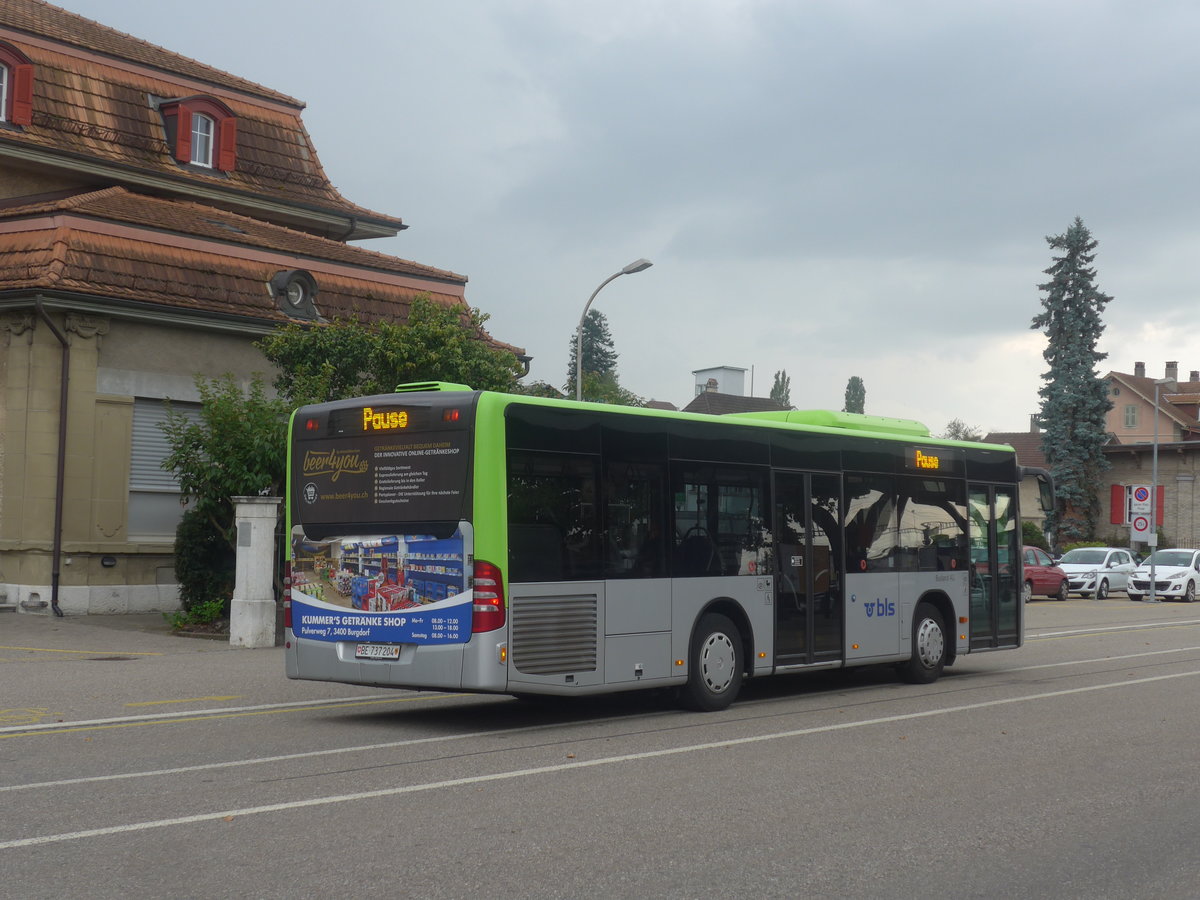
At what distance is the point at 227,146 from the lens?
3219 centimetres

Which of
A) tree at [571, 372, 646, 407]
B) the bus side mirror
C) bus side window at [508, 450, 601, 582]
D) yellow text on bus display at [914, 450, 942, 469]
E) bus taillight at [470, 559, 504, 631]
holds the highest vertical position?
tree at [571, 372, 646, 407]

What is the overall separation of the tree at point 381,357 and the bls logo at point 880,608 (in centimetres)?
914

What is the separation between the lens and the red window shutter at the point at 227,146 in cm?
3206

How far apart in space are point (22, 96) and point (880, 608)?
861 inches

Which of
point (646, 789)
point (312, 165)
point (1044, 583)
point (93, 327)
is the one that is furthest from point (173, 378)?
point (1044, 583)

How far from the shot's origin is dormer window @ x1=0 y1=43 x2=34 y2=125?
2803cm

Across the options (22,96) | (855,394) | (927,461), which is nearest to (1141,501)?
(927,461)

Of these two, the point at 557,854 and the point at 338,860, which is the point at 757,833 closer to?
the point at 557,854

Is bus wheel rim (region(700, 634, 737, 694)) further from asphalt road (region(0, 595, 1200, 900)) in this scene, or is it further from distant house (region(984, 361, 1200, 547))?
distant house (region(984, 361, 1200, 547))

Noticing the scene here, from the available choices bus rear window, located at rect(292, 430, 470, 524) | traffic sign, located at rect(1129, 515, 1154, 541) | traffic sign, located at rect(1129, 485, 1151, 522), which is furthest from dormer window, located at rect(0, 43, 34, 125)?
traffic sign, located at rect(1129, 515, 1154, 541)

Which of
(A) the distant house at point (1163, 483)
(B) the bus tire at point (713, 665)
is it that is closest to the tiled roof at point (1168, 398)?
(A) the distant house at point (1163, 483)

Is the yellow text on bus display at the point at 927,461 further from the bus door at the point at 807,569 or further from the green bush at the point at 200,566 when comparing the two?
the green bush at the point at 200,566

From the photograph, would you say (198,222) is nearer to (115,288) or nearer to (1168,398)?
(115,288)

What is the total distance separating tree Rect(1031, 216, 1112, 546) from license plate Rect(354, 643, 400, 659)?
5788cm
